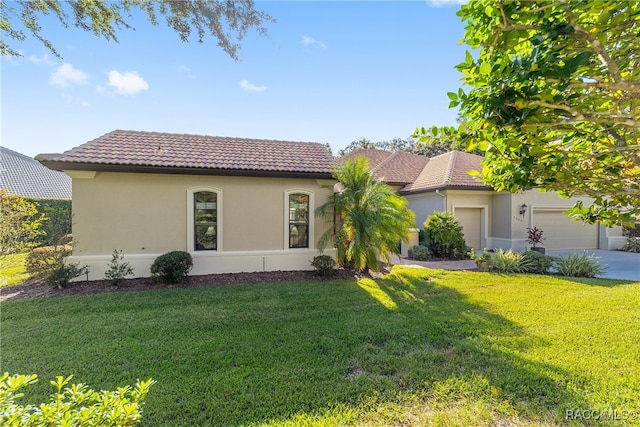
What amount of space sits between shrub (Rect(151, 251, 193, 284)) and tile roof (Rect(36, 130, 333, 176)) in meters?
2.74

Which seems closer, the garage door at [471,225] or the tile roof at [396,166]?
the garage door at [471,225]

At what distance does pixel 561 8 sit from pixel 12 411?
4126 mm

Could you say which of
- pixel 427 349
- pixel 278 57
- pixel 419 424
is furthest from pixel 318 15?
pixel 419 424

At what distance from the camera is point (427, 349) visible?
15.4ft

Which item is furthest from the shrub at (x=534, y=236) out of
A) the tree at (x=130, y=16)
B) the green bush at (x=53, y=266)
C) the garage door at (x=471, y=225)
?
the green bush at (x=53, y=266)

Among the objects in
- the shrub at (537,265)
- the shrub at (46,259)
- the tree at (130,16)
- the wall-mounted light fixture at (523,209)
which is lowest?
the shrub at (537,265)

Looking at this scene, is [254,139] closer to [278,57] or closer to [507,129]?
[278,57]

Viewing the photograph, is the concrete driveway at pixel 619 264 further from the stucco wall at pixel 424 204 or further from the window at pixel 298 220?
the window at pixel 298 220

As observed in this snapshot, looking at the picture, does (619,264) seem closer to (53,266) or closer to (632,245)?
(632,245)

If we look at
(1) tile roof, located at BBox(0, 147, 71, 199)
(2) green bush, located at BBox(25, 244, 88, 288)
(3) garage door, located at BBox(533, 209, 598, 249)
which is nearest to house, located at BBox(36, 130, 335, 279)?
(2) green bush, located at BBox(25, 244, 88, 288)

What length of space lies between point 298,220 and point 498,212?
11478mm

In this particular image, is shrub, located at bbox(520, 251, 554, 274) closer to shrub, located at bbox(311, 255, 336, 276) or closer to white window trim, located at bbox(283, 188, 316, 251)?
shrub, located at bbox(311, 255, 336, 276)

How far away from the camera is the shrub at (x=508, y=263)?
10.5 meters

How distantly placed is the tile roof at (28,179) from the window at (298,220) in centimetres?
2029
